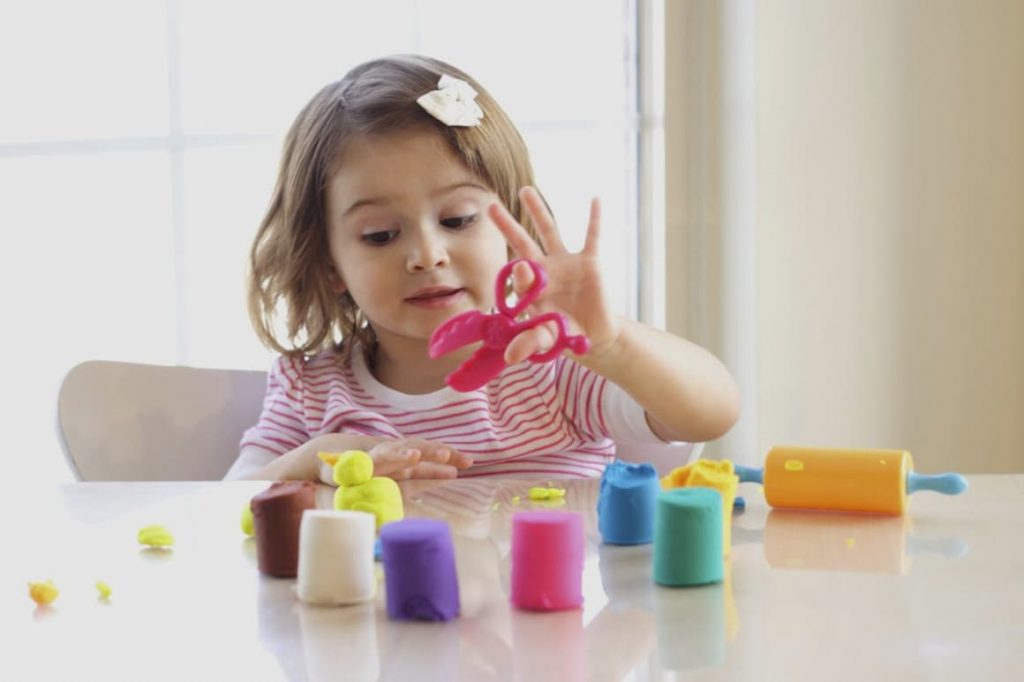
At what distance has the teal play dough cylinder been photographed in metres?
0.60

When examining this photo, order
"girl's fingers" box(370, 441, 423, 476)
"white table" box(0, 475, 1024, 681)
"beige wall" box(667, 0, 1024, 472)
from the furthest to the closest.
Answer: "beige wall" box(667, 0, 1024, 472) → "girl's fingers" box(370, 441, 423, 476) → "white table" box(0, 475, 1024, 681)

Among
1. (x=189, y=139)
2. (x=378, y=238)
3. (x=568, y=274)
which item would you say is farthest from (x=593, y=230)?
(x=189, y=139)

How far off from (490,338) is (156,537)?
21cm

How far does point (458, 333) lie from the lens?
73cm

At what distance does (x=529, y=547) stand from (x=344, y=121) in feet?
2.60

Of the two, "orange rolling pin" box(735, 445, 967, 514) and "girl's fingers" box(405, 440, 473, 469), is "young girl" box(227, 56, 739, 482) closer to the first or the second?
"girl's fingers" box(405, 440, 473, 469)

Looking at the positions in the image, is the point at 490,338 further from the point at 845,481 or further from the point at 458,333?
the point at 845,481

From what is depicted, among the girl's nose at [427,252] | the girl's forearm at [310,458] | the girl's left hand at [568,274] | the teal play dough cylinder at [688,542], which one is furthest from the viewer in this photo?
the girl's nose at [427,252]

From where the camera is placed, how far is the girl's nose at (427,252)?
3.94 feet

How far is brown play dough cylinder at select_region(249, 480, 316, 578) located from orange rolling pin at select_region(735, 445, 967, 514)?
289 millimetres

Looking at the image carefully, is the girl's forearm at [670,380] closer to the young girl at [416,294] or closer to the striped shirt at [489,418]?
the young girl at [416,294]

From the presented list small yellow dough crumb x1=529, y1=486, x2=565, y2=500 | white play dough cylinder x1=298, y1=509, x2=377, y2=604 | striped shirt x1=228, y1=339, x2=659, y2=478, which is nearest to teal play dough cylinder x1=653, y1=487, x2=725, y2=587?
white play dough cylinder x1=298, y1=509, x2=377, y2=604

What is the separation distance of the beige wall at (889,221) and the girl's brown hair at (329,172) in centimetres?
65

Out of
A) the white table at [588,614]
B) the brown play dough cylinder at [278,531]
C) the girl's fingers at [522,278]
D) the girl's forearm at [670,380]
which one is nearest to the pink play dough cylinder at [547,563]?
the white table at [588,614]
